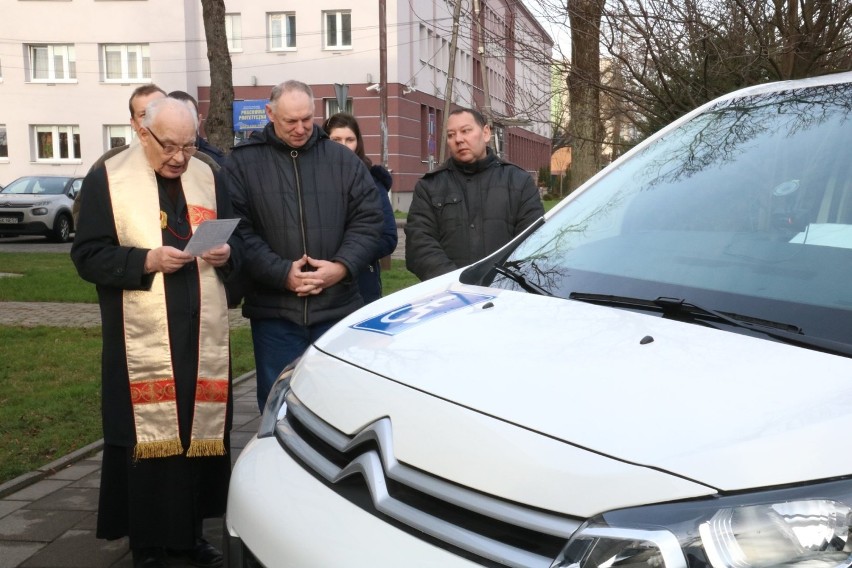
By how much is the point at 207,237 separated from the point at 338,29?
41.1 metres

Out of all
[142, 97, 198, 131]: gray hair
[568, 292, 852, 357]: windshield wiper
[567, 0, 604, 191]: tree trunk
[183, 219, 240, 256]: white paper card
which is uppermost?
[567, 0, 604, 191]: tree trunk

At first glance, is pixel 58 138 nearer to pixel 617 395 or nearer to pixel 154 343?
pixel 154 343

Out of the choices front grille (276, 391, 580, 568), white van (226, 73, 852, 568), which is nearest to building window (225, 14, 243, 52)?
white van (226, 73, 852, 568)

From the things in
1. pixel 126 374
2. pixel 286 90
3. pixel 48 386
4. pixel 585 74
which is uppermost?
pixel 585 74

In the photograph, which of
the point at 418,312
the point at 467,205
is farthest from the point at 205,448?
the point at 467,205

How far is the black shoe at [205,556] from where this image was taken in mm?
3994

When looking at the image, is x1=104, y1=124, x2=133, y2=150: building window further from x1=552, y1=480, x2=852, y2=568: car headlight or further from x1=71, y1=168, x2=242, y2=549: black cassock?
x1=552, y1=480, x2=852, y2=568: car headlight

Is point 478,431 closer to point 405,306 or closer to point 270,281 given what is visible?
point 405,306

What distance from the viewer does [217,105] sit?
13.7 metres

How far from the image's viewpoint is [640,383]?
193 centimetres

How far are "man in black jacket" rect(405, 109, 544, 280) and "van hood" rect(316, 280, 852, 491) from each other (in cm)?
268

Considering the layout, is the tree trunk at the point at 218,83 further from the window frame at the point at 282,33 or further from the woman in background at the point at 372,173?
the window frame at the point at 282,33

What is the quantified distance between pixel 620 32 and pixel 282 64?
1462 inches

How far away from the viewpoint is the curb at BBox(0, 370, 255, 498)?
488 cm
